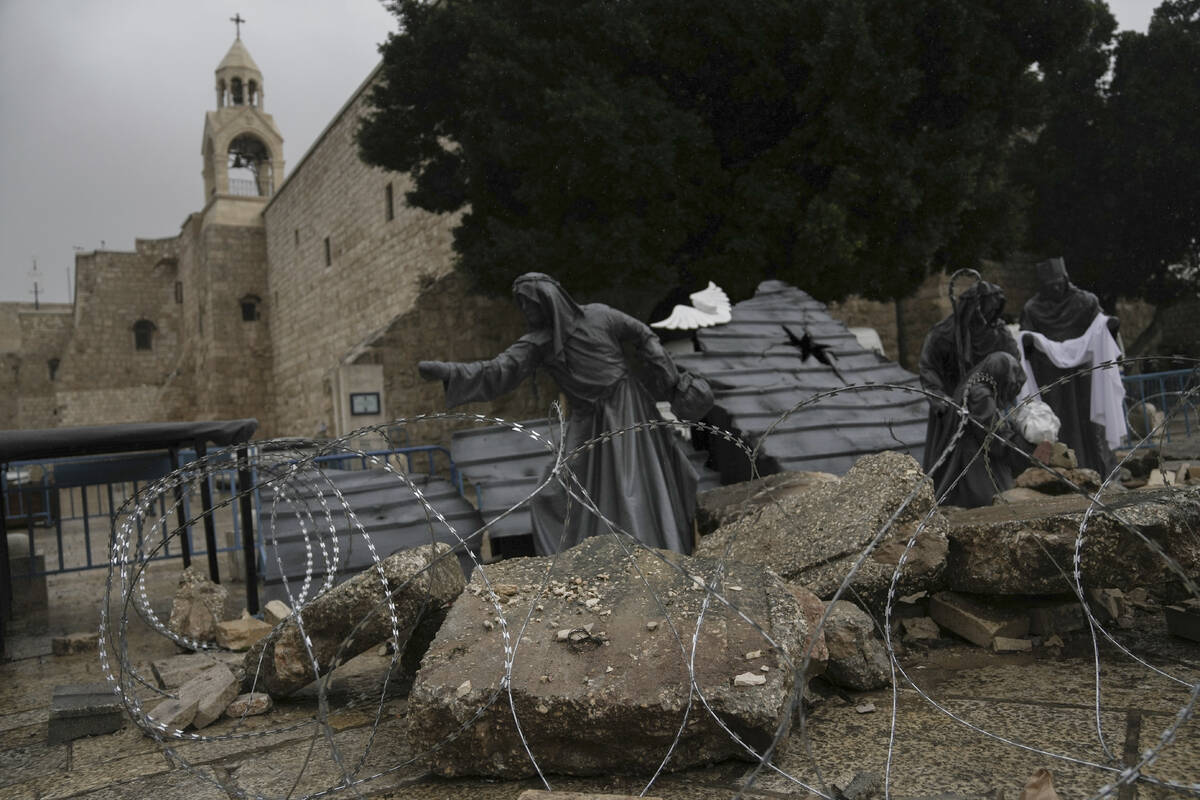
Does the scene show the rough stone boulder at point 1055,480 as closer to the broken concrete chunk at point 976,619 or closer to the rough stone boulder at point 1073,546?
the rough stone boulder at point 1073,546

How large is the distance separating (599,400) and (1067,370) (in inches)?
154

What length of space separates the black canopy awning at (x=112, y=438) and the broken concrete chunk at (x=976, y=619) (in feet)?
14.8

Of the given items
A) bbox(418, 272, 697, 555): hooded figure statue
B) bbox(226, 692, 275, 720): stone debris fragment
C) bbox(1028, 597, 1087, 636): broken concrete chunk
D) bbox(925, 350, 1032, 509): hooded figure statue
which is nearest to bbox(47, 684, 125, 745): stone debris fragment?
bbox(226, 692, 275, 720): stone debris fragment

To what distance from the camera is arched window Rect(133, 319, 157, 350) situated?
32688 mm

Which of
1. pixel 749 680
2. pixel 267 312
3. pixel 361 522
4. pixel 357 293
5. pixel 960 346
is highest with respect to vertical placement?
pixel 267 312

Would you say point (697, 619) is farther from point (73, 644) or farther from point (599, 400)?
point (73, 644)

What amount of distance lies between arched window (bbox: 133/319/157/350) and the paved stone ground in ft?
108

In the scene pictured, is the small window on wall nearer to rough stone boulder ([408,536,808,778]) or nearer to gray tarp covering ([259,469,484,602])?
gray tarp covering ([259,469,484,602])

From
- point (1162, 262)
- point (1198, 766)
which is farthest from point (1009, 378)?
point (1162, 262)

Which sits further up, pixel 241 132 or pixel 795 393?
pixel 241 132

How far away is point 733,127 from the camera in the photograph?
42.9 feet

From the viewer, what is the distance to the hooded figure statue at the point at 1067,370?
639 cm

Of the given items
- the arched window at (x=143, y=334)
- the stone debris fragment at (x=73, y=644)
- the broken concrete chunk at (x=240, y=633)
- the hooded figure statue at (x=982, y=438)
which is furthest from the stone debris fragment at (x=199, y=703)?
the arched window at (x=143, y=334)

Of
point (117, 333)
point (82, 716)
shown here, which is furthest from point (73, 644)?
point (117, 333)
